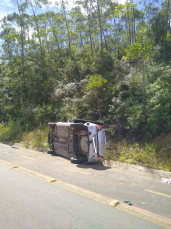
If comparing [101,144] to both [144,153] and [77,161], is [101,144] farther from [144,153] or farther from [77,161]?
[144,153]

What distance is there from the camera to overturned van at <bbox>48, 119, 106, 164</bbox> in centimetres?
799

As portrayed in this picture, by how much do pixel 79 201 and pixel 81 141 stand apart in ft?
13.4

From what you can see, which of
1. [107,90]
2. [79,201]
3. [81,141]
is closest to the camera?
[79,201]

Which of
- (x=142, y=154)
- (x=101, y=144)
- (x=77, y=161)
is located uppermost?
(x=101, y=144)

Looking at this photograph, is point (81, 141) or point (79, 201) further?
point (81, 141)

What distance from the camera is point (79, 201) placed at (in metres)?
4.48

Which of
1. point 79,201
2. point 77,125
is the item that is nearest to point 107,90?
point 77,125

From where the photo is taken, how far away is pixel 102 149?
8031mm

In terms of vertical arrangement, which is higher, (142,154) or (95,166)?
(142,154)

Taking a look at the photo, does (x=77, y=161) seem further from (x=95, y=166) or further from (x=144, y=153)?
(x=144, y=153)

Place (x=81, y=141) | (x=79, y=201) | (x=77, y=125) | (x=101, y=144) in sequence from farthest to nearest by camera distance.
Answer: (x=81, y=141)
(x=77, y=125)
(x=101, y=144)
(x=79, y=201)

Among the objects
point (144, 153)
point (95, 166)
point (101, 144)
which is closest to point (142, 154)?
point (144, 153)

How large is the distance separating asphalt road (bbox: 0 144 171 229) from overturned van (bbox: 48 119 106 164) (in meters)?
1.14

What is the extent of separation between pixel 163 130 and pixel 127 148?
1868 millimetres
